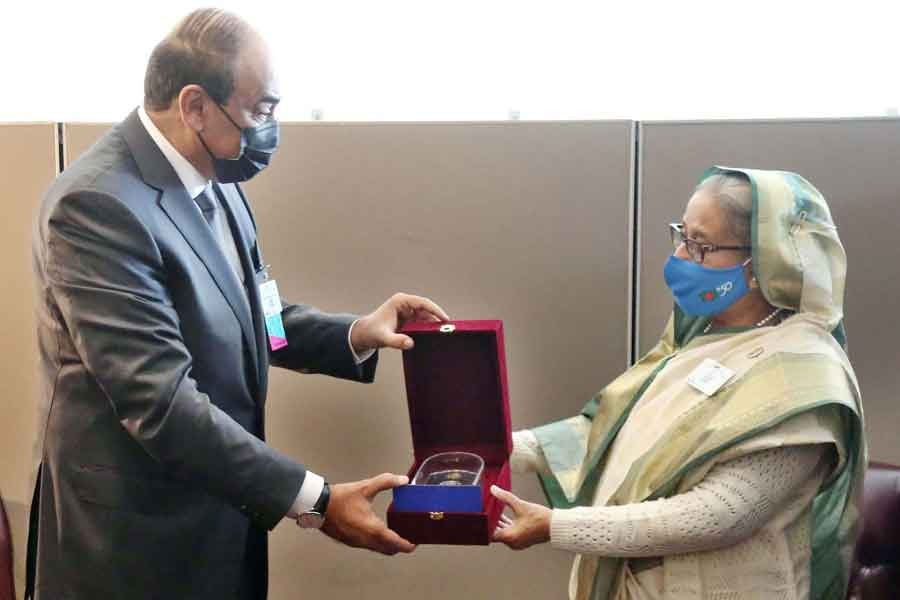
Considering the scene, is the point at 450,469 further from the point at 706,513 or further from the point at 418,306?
the point at 706,513

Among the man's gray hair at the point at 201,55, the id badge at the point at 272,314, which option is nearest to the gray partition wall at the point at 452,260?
the id badge at the point at 272,314

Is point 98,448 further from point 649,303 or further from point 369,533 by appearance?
point 649,303

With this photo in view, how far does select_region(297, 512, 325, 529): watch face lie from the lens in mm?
1689

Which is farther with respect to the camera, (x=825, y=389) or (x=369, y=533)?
(x=369, y=533)

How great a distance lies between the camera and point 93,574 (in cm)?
167

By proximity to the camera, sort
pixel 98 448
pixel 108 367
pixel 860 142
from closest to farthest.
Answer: pixel 108 367
pixel 98 448
pixel 860 142

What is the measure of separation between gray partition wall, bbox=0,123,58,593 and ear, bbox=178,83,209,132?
1.15m

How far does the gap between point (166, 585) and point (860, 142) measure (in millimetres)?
1816

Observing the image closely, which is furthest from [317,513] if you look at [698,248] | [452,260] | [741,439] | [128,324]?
[452,260]

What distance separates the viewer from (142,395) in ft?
4.99

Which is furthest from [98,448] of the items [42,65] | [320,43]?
[42,65]

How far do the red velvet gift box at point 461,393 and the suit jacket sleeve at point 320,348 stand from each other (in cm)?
19

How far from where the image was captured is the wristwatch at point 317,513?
1.69m

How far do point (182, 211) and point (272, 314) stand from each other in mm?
425
